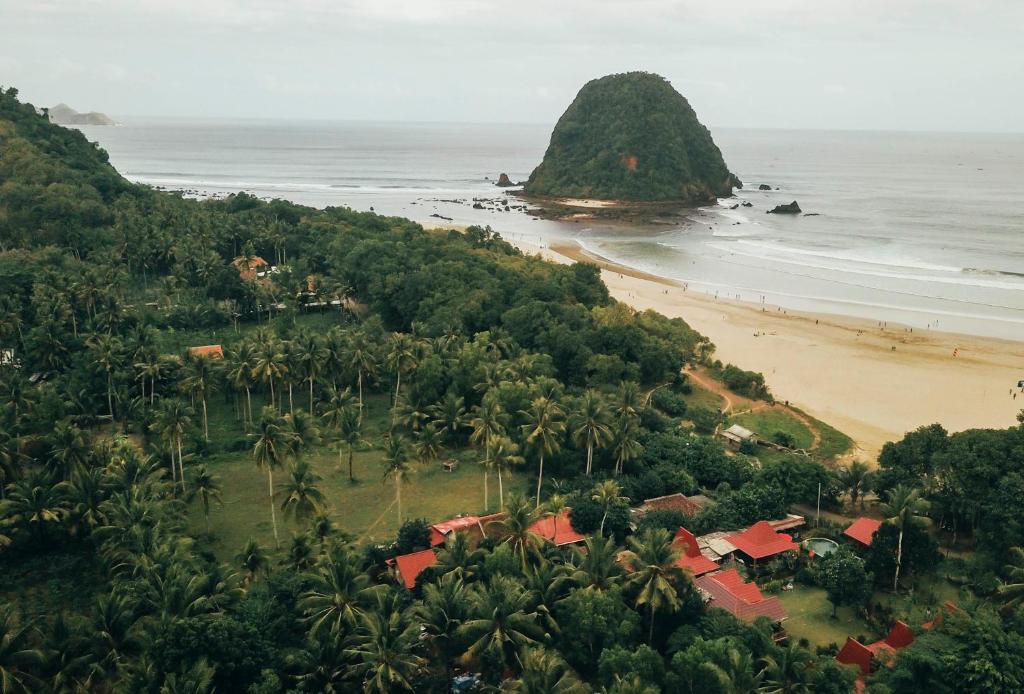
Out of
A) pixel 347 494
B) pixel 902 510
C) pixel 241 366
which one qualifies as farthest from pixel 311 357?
pixel 902 510

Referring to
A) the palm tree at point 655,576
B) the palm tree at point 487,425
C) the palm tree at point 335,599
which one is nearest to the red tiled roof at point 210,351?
the palm tree at point 487,425

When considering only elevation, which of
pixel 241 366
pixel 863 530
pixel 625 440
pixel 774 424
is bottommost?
pixel 863 530

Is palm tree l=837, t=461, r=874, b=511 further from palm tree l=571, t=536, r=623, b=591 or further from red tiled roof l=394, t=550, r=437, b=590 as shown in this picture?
red tiled roof l=394, t=550, r=437, b=590

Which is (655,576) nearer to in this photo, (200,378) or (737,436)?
(737,436)

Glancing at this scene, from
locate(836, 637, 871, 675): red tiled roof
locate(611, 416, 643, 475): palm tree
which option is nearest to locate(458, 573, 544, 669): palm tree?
locate(836, 637, 871, 675): red tiled roof

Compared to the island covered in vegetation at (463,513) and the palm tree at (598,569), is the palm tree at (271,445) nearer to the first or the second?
the island covered in vegetation at (463,513)
